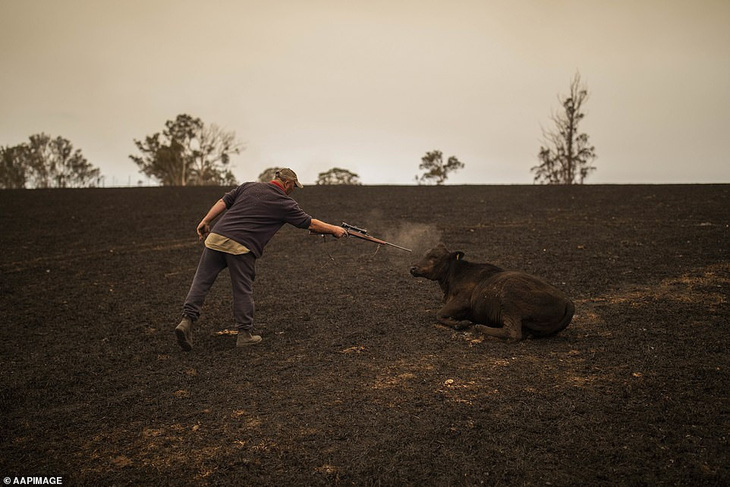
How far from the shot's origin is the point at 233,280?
664 centimetres

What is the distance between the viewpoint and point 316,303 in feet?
29.7

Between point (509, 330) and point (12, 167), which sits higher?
point (12, 167)

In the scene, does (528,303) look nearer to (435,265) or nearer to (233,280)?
(435,265)

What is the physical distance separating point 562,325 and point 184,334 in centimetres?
484

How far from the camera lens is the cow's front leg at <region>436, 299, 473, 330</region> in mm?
7211

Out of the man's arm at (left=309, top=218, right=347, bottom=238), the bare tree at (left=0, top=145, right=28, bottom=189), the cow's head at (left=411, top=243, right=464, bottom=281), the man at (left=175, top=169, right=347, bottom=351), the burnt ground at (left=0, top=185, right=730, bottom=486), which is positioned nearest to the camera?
the burnt ground at (left=0, top=185, right=730, bottom=486)

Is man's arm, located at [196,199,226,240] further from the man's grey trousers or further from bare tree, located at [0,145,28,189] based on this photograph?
bare tree, located at [0,145,28,189]

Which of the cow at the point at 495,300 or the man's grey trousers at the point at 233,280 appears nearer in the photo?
the cow at the point at 495,300

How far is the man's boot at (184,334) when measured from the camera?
20.9ft

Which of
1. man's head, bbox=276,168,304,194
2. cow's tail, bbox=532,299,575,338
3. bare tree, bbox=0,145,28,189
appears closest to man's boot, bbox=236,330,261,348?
man's head, bbox=276,168,304,194

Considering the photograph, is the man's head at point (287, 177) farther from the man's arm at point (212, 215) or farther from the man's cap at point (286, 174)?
the man's arm at point (212, 215)

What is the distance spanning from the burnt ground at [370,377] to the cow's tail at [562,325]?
0.12m

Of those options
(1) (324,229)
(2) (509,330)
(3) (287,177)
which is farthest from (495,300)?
(3) (287,177)

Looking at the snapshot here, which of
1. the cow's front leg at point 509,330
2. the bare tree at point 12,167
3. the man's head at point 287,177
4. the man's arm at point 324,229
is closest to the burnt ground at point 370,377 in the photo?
the cow's front leg at point 509,330
